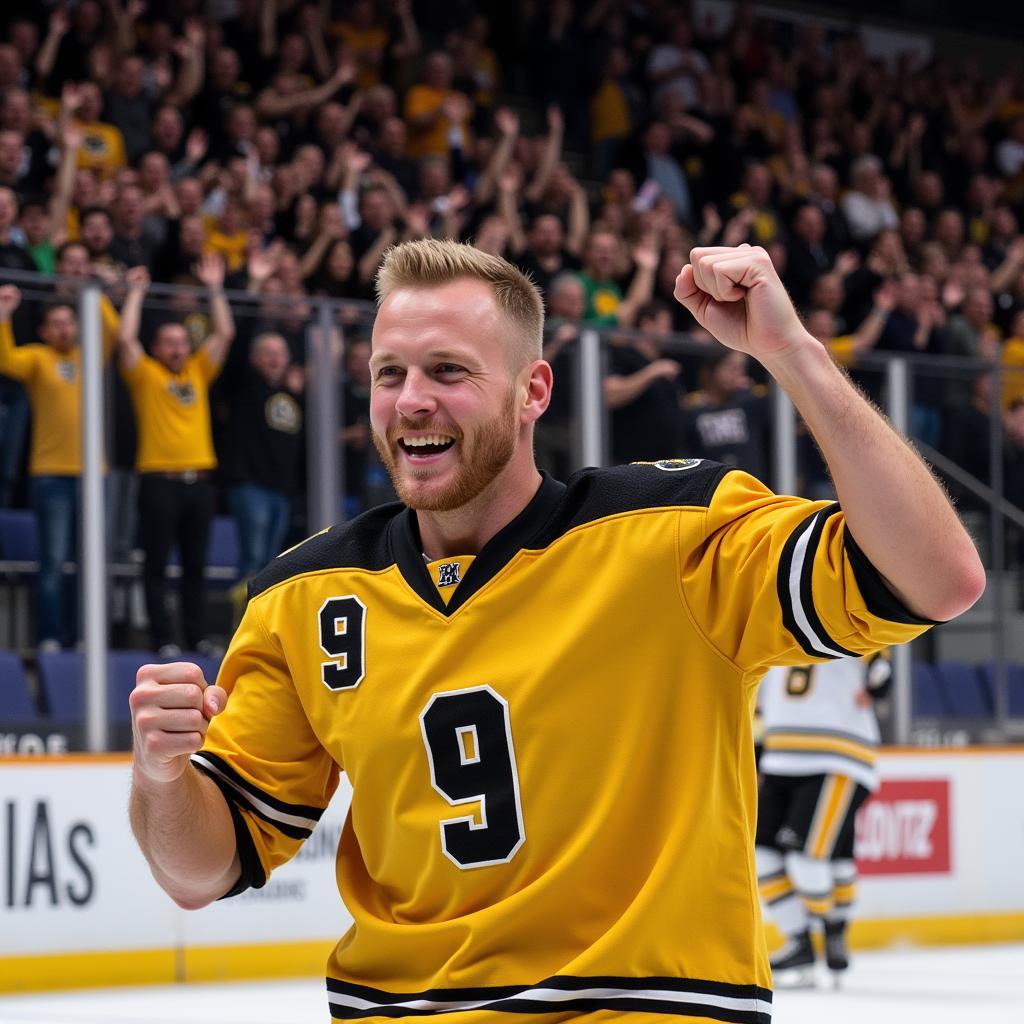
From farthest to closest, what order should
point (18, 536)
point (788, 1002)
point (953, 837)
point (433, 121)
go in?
point (433, 121) → point (953, 837) → point (18, 536) → point (788, 1002)

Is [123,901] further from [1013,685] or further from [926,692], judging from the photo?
[1013,685]

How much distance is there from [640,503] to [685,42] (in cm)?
1223

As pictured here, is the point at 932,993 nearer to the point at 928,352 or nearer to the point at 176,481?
the point at 176,481

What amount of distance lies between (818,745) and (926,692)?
2279 mm

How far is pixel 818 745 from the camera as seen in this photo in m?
7.34

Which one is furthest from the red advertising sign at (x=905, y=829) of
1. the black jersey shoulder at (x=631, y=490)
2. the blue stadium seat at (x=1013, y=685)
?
the black jersey shoulder at (x=631, y=490)

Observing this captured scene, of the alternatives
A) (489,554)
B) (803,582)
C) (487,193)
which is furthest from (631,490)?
(487,193)

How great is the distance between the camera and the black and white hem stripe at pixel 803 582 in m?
2.11

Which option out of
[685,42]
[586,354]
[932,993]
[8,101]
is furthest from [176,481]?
[685,42]

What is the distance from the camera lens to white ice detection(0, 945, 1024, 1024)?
20.4 ft

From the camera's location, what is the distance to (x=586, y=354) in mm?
8281

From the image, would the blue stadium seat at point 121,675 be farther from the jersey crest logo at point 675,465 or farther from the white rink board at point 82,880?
the jersey crest logo at point 675,465

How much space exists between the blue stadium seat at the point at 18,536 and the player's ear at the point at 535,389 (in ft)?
15.9

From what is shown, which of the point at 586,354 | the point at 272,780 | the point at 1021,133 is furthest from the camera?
the point at 1021,133
